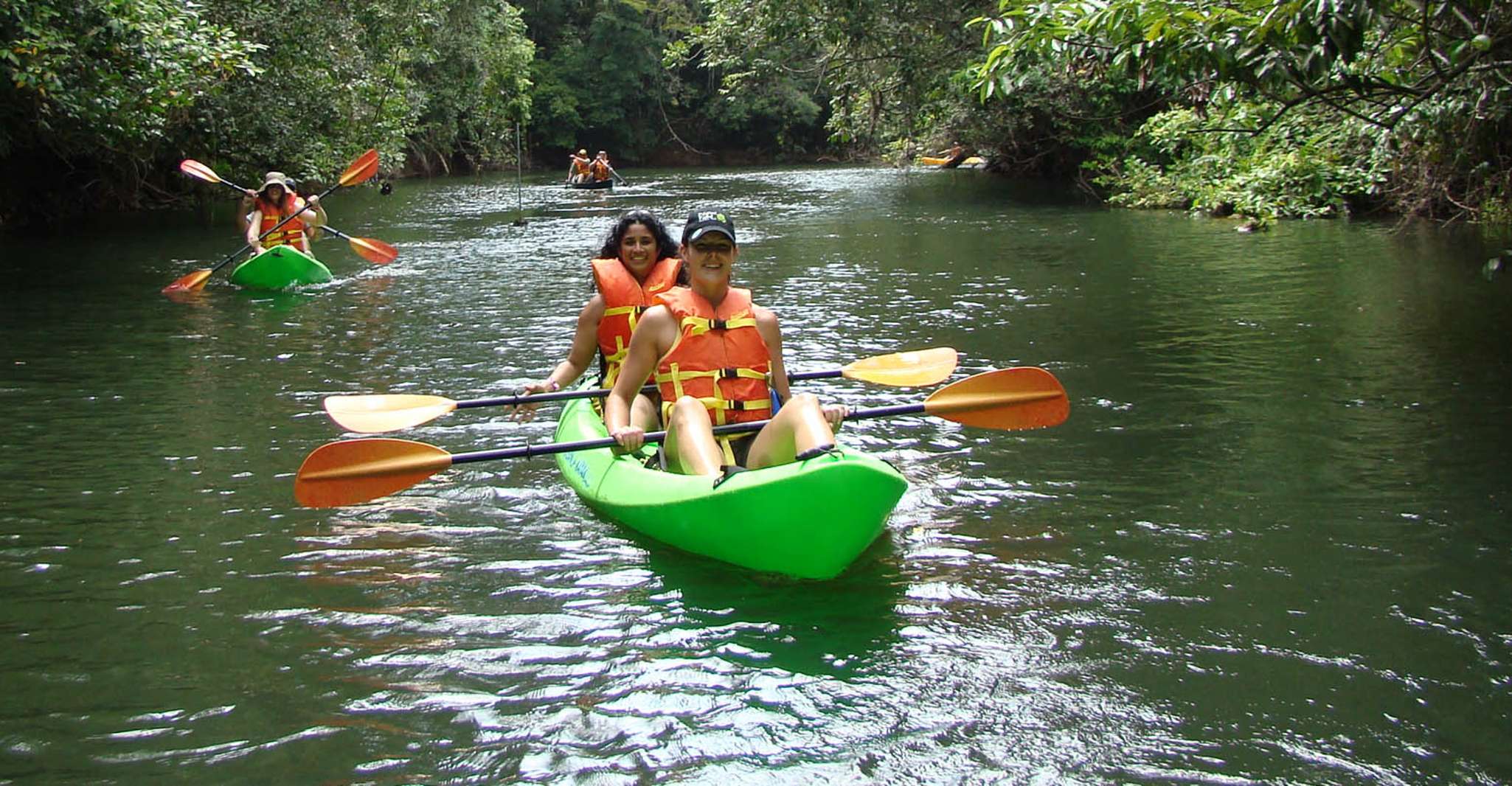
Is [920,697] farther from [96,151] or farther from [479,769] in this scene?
[96,151]

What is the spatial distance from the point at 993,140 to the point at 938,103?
277 inches

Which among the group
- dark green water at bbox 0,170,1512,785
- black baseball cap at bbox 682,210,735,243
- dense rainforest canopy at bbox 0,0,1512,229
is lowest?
dark green water at bbox 0,170,1512,785

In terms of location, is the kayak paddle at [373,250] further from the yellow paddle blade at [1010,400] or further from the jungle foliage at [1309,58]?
the yellow paddle blade at [1010,400]

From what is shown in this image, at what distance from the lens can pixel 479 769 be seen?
9.29ft

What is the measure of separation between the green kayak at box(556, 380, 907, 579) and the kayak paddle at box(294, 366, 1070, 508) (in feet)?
0.92

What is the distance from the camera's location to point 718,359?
14.1ft

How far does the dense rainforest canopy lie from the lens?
5426 millimetres

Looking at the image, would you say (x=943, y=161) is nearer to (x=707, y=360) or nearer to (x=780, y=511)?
(x=707, y=360)

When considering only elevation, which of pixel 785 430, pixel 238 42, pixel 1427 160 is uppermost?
pixel 238 42

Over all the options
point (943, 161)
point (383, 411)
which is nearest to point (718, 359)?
point (383, 411)

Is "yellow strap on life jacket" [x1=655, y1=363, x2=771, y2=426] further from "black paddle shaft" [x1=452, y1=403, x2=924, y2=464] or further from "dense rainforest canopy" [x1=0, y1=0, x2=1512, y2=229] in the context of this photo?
"dense rainforest canopy" [x1=0, y1=0, x2=1512, y2=229]

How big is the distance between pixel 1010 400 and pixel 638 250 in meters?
1.81

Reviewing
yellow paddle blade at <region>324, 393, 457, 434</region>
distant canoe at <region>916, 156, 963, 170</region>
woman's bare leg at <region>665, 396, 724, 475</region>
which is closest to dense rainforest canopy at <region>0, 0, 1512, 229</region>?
distant canoe at <region>916, 156, 963, 170</region>

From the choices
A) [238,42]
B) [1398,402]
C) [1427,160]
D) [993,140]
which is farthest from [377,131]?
[1398,402]
